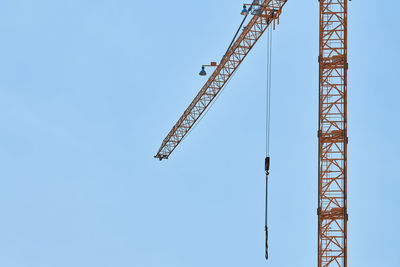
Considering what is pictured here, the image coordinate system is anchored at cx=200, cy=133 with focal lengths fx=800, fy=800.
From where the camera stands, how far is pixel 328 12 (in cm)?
6925

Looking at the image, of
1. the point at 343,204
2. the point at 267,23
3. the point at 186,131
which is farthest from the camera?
the point at 186,131

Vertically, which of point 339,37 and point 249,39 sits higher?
point 249,39

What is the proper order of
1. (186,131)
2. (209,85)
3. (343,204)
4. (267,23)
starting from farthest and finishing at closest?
(186,131)
(209,85)
(267,23)
(343,204)

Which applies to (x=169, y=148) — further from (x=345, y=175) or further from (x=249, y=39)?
(x=345, y=175)

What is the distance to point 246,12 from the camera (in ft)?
246

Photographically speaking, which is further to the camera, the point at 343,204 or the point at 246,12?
the point at 246,12

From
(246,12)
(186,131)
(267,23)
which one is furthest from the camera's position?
(186,131)

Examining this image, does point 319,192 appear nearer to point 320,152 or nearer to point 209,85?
point 320,152

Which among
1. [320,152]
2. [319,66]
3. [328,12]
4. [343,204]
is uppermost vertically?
[328,12]

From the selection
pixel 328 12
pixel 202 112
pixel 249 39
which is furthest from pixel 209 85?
pixel 328 12

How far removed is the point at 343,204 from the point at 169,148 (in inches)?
2194

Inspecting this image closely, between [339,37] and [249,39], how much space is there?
65.3 feet

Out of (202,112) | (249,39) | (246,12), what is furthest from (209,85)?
(246,12)

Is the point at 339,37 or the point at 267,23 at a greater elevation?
the point at 267,23
